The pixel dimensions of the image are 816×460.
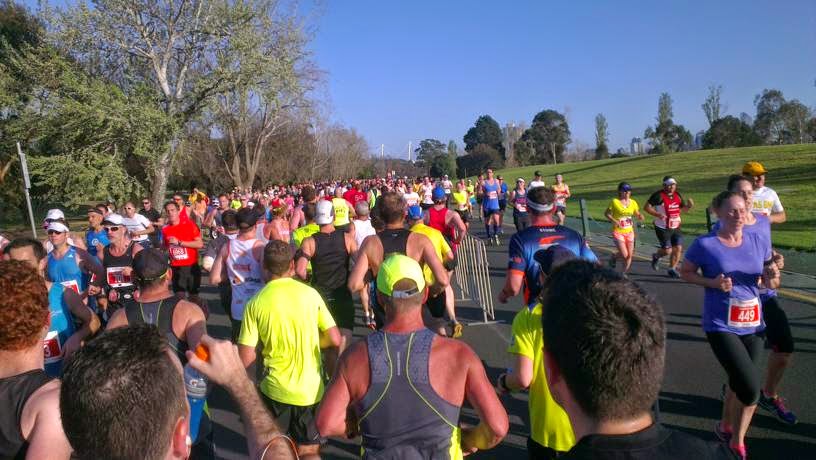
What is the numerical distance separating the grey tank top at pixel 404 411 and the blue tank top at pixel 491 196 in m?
13.0

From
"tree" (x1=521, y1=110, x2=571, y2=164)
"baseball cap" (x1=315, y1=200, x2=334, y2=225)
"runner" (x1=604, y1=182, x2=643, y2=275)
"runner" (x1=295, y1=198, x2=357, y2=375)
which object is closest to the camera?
"runner" (x1=295, y1=198, x2=357, y2=375)

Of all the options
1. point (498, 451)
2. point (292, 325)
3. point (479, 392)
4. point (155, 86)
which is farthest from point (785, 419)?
point (155, 86)

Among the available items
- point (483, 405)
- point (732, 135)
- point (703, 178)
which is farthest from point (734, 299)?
point (732, 135)

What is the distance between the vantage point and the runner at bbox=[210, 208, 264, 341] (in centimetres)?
558

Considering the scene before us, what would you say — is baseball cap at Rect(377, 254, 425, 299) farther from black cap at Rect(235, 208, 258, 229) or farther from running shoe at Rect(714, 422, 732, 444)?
black cap at Rect(235, 208, 258, 229)

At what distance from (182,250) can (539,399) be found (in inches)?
272

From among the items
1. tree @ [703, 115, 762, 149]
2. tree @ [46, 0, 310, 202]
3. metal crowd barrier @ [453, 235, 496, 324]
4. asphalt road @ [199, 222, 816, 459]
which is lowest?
asphalt road @ [199, 222, 816, 459]

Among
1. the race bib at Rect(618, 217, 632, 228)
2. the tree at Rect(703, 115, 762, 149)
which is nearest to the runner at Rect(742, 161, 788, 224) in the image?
the race bib at Rect(618, 217, 632, 228)

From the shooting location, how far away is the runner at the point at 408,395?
2324 millimetres

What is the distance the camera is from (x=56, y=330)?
4.29 m

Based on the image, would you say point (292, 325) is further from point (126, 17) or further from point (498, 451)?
point (126, 17)

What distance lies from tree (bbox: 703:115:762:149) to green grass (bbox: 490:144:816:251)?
10155 mm

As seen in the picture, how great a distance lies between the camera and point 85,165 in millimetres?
19297

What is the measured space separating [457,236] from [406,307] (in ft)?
19.4
